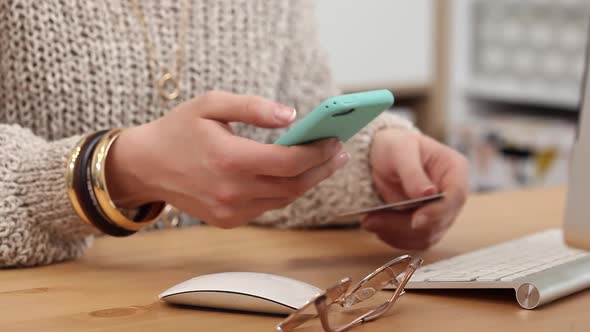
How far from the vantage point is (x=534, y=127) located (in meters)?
2.44

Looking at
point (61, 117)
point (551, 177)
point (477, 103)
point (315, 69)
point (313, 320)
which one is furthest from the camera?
point (477, 103)

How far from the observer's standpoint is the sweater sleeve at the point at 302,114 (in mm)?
1030

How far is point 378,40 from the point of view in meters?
2.65

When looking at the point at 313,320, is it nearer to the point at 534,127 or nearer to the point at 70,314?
the point at 70,314

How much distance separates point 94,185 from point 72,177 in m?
0.02

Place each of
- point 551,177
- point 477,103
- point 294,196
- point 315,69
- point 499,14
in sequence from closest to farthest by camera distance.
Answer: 1. point 294,196
2. point 315,69
3. point 551,177
4. point 499,14
5. point 477,103

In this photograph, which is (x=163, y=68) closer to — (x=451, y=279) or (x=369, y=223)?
(x=369, y=223)

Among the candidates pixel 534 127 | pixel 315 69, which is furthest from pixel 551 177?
pixel 315 69

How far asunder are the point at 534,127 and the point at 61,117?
5.56ft

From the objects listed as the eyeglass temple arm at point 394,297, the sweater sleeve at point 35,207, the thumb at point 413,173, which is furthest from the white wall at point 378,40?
the eyeglass temple arm at point 394,297

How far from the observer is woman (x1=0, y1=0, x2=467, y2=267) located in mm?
755

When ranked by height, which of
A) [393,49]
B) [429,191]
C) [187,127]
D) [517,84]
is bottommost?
[517,84]

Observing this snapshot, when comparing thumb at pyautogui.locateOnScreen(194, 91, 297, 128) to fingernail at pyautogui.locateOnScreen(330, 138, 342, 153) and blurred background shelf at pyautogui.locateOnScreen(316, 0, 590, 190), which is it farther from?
blurred background shelf at pyautogui.locateOnScreen(316, 0, 590, 190)

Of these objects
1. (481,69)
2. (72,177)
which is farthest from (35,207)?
(481,69)
